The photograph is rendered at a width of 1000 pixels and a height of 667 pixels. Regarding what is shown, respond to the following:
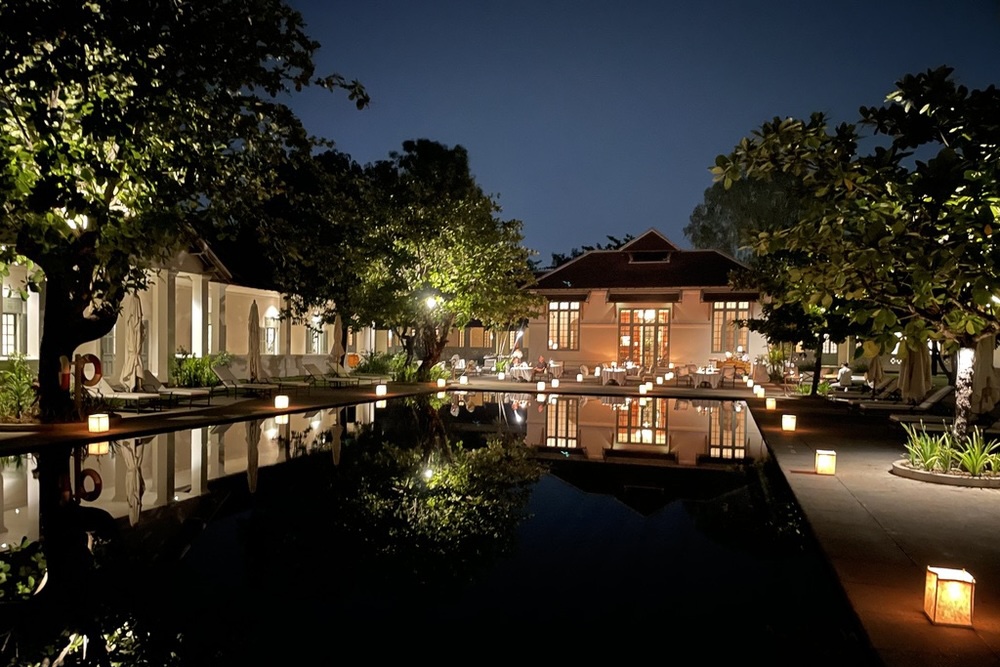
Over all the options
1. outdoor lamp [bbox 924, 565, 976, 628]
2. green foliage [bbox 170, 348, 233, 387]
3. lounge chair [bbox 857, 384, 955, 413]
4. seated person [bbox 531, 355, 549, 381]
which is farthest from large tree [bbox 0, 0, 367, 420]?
seated person [bbox 531, 355, 549, 381]

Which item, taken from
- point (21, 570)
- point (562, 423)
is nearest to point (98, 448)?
point (21, 570)

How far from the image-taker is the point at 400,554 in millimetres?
6250

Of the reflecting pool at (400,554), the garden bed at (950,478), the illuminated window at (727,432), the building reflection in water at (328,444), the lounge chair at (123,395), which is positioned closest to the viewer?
the reflecting pool at (400,554)

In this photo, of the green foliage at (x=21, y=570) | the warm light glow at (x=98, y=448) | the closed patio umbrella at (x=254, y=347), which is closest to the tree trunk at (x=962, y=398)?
the green foliage at (x=21, y=570)

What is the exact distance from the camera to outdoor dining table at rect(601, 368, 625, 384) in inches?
1091

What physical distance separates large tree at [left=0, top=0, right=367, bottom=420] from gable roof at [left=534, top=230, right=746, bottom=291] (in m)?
21.4

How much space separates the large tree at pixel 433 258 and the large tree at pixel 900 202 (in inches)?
643

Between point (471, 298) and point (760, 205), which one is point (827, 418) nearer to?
point (471, 298)

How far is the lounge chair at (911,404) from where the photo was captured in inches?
604

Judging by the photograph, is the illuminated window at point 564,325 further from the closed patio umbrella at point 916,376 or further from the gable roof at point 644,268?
the closed patio umbrella at point 916,376

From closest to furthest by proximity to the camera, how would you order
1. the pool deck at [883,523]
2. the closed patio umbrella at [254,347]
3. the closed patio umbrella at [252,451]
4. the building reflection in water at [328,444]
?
the pool deck at [883,523] → the building reflection in water at [328,444] → the closed patio umbrella at [252,451] → the closed patio umbrella at [254,347]

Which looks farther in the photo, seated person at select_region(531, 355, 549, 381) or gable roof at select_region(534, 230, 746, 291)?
gable roof at select_region(534, 230, 746, 291)

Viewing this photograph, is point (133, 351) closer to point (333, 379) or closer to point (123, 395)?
point (123, 395)

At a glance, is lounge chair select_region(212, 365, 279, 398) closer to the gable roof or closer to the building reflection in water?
the building reflection in water
